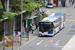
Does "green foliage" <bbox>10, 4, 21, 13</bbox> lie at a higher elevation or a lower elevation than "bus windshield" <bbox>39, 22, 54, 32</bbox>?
higher

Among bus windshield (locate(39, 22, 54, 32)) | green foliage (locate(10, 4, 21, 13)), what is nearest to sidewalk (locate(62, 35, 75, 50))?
bus windshield (locate(39, 22, 54, 32))

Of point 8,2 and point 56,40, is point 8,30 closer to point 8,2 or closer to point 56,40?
point 8,2

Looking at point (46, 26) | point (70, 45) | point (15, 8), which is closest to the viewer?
point (70, 45)

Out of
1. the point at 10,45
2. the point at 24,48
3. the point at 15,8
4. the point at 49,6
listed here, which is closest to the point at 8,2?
the point at 15,8

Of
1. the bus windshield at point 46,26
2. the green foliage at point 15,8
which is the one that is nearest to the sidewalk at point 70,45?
the bus windshield at point 46,26

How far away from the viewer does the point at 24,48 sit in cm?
3528

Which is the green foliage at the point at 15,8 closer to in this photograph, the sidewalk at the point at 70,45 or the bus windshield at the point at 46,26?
the bus windshield at the point at 46,26

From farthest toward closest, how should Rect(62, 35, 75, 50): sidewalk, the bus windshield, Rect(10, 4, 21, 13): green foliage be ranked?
the bus windshield < Rect(10, 4, 21, 13): green foliage < Rect(62, 35, 75, 50): sidewalk

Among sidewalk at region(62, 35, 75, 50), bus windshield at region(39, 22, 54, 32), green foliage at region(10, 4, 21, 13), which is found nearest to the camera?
sidewalk at region(62, 35, 75, 50)

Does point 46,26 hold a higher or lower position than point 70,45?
higher

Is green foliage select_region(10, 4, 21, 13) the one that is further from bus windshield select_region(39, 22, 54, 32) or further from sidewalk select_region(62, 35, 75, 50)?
sidewalk select_region(62, 35, 75, 50)

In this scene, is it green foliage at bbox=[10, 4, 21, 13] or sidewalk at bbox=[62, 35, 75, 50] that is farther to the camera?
green foliage at bbox=[10, 4, 21, 13]

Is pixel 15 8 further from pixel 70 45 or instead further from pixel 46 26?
pixel 70 45

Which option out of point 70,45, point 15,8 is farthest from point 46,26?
point 70,45
